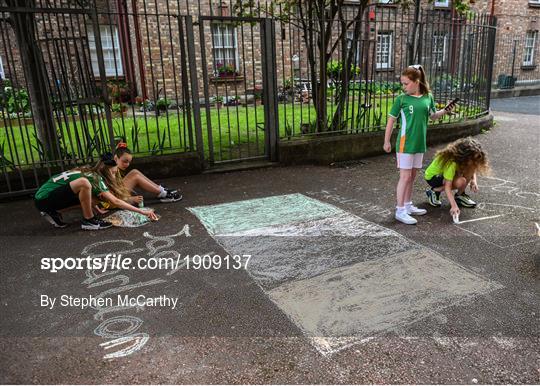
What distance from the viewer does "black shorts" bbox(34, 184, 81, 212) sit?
4.62 m

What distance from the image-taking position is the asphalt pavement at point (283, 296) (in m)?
2.51

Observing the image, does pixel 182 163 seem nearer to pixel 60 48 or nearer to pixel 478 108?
pixel 60 48

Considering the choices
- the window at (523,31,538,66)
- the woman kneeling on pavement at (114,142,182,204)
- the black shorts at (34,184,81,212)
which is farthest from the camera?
the window at (523,31,538,66)

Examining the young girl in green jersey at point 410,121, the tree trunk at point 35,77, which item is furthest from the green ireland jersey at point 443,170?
the tree trunk at point 35,77

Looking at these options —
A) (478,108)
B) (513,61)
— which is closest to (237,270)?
(478,108)

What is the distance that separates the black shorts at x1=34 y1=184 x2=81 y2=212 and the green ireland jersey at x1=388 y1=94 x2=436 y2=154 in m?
3.52

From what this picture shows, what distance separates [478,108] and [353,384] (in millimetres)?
9479

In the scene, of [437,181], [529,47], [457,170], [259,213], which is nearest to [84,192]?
[259,213]

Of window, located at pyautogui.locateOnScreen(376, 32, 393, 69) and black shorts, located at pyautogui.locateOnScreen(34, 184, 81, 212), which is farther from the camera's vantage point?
window, located at pyautogui.locateOnScreen(376, 32, 393, 69)

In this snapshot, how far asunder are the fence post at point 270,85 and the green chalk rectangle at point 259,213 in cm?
183

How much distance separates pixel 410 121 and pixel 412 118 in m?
0.04

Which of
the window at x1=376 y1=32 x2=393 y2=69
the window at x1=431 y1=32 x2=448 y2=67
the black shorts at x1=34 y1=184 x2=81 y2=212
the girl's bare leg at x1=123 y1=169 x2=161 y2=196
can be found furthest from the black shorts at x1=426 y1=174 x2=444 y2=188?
the window at x1=431 y1=32 x2=448 y2=67

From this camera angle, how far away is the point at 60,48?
629 centimetres

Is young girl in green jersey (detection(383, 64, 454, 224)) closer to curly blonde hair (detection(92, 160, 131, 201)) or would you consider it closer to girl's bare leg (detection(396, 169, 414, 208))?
girl's bare leg (detection(396, 169, 414, 208))
